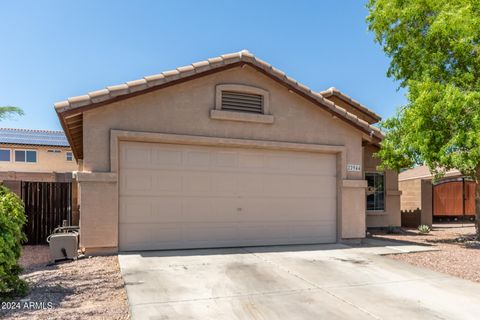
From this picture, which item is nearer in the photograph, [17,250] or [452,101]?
[17,250]

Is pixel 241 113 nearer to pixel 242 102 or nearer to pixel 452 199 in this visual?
pixel 242 102

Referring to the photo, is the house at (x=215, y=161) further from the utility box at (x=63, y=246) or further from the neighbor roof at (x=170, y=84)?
the utility box at (x=63, y=246)

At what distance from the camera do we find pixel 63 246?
815cm

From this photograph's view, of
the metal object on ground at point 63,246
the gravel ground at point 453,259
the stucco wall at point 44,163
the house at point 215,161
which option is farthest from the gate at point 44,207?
the stucco wall at point 44,163

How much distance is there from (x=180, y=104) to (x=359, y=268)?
18.4 feet

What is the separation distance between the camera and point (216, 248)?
31.3 feet

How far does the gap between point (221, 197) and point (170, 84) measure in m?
3.12

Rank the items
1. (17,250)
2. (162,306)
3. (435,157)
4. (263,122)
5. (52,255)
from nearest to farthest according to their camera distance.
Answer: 1. (162,306)
2. (17,250)
3. (52,255)
4. (263,122)
5. (435,157)

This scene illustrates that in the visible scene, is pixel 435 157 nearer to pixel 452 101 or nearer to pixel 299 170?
pixel 452 101

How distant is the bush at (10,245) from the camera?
17.3ft

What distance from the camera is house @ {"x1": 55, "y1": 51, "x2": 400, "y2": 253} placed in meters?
8.64

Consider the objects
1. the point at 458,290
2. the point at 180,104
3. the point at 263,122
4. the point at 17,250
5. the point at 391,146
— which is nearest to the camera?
the point at 17,250

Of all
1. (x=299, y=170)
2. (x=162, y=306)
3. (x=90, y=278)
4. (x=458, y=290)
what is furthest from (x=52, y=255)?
(x=458, y=290)

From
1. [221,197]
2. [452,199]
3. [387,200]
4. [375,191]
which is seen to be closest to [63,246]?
[221,197]
